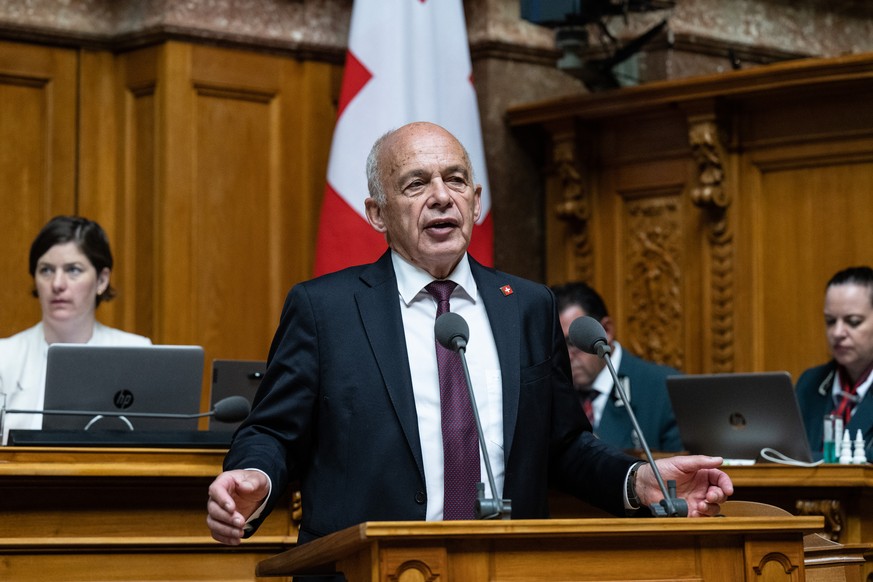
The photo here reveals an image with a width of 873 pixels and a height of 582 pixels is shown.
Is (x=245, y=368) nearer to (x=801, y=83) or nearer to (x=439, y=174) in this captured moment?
(x=439, y=174)

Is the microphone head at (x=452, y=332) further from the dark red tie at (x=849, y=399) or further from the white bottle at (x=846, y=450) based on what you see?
the dark red tie at (x=849, y=399)

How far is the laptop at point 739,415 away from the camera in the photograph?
4.54m

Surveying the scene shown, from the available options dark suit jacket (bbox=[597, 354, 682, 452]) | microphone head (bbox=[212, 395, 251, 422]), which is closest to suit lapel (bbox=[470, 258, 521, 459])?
microphone head (bbox=[212, 395, 251, 422])

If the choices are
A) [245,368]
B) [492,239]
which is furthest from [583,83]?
[245,368]

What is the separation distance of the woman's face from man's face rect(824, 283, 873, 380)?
2.57m

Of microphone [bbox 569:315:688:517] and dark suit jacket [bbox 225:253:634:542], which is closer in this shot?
microphone [bbox 569:315:688:517]

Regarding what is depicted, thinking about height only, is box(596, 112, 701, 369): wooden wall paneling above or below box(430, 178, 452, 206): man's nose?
above

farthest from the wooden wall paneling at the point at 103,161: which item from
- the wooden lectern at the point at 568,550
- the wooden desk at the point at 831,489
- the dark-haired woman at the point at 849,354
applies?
the wooden lectern at the point at 568,550

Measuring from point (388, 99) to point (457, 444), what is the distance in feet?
11.6

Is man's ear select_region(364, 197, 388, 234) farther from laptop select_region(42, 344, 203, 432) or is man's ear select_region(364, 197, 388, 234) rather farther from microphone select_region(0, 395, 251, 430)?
laptop select_region(42, 344, 203, 432)

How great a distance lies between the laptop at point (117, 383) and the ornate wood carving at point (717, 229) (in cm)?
274

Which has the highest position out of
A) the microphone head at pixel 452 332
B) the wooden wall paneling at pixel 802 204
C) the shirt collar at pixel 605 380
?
the wooden wall paneling at pixel 802 204

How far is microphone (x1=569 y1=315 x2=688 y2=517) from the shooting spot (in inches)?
98.1

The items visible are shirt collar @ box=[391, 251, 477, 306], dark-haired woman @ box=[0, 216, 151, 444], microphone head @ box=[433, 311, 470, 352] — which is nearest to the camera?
microphone head @ box=[433, 311, 470, 352]
